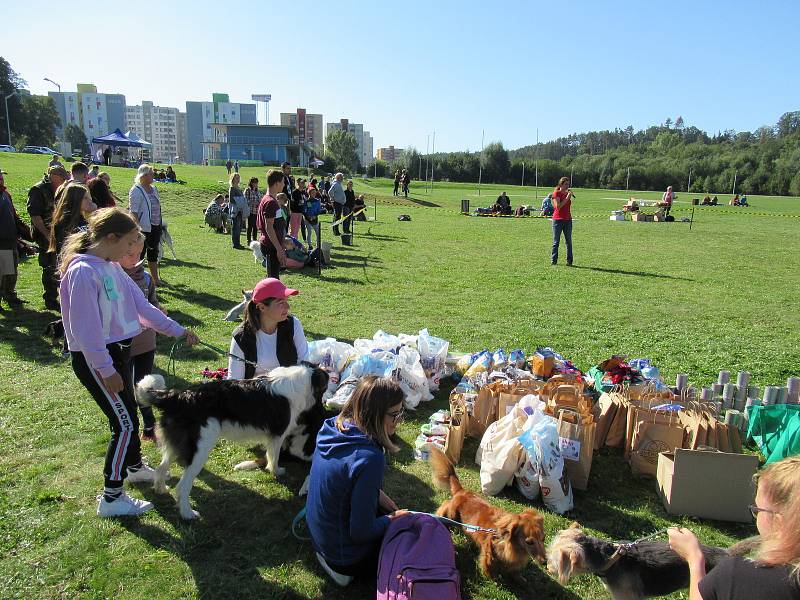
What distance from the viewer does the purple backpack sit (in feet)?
7.86

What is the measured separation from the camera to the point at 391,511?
3.10 meters

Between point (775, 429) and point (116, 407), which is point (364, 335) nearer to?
point (116, 407)

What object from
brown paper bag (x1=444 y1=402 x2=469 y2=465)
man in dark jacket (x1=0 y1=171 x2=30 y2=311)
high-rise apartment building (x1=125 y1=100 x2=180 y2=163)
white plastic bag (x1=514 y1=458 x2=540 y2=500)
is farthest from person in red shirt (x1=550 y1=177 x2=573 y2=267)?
high-rise apartment building (x1=125 y1=100 x2=180 y2=163)

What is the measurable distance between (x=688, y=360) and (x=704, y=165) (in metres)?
70.4

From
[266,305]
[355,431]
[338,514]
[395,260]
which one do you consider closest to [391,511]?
[338,514]

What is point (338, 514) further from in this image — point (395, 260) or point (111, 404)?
point (395, 260)

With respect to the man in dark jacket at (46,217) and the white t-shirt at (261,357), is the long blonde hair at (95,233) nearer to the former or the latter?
the white t-shirt at (261,357)

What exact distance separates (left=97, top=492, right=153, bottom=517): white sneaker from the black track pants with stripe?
121 millimetres

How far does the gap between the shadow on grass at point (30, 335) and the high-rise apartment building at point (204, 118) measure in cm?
15923

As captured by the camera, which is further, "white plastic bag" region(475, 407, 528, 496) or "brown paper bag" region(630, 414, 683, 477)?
"brown paper bag" region(630, 414, 683, 477)

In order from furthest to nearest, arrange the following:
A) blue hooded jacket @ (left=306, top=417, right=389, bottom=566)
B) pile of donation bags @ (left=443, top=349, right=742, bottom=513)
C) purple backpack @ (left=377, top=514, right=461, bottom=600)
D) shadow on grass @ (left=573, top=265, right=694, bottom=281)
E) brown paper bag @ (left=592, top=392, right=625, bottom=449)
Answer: shadow on grass @ (left=573, top=265, right=694, bottom=281)
brown paper bag @ (left=592, top=392, right=625, bottom=449)
pile of donation bags @ (left=443, top=349, right=742, bottom=513)
blue hooded jacket @ (left=306, top=417, right=389, bottom=566)
purple backpack @ (left=377, top=514, right=461, bottom=600)

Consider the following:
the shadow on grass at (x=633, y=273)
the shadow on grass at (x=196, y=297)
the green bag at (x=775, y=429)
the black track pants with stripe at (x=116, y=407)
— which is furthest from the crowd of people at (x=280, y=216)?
the shadow on grass at (x=633, y=273)

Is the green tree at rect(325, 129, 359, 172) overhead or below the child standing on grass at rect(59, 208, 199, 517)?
overhead

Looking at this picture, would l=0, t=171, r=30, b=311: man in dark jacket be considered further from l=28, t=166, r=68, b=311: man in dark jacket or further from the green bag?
the green bag
